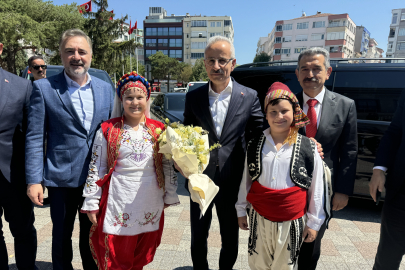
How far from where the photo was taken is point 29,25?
1775 centimetres

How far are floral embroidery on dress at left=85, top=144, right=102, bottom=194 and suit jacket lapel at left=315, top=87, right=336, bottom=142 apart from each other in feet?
5.97

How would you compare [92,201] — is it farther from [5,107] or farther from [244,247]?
[244,247]

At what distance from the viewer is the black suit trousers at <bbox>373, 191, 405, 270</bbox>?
1921mm

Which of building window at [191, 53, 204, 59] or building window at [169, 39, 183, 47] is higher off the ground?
building window at [169, 39, 183, 47]

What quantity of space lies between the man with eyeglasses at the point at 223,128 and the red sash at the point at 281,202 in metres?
0.40

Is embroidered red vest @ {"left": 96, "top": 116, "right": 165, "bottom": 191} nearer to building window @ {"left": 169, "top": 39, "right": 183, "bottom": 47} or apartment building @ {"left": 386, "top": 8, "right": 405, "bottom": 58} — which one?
building window @ {"left": 169, "top": 39, "right": 183, "bottom": 47}

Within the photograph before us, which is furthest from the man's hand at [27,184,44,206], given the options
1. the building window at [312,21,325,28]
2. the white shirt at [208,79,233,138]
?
the building window at [312,21,325,28]

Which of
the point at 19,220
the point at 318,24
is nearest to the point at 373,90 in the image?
the point at 19,220

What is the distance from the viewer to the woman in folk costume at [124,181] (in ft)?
6.84

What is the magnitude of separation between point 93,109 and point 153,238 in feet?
4.09

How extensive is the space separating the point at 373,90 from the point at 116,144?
3763mm

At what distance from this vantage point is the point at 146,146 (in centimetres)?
213

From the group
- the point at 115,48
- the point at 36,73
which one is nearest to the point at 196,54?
the point at 115,48

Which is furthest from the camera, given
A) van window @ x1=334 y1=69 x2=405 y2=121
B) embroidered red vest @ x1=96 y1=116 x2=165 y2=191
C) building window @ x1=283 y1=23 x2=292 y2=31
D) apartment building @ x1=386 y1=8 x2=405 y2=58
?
apartment building @ x1=386 y1=8 x2=405 y2=58
